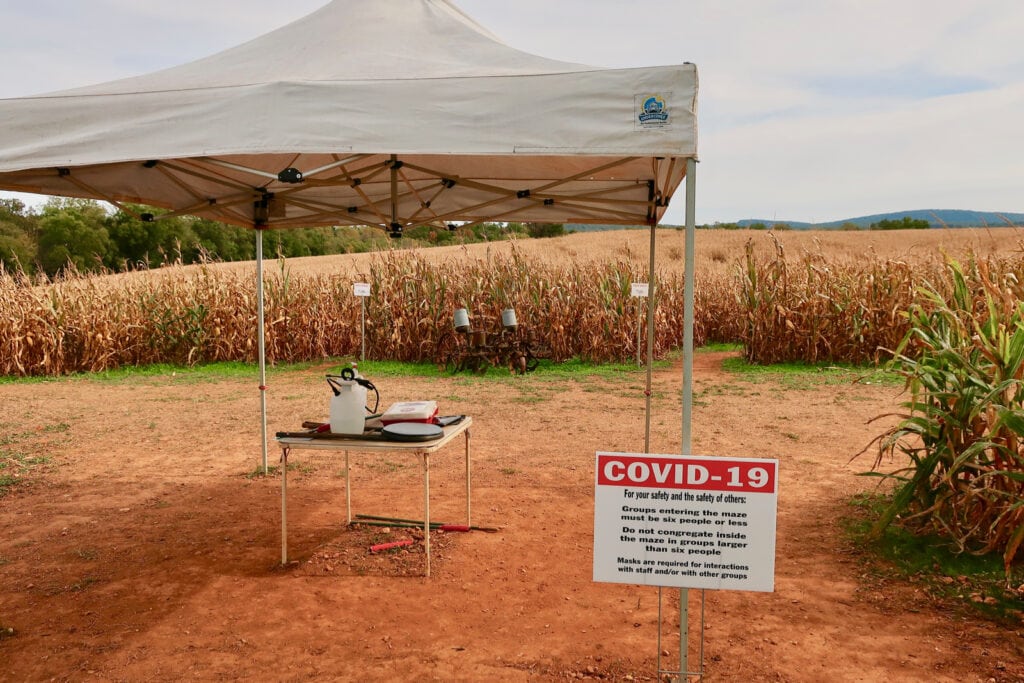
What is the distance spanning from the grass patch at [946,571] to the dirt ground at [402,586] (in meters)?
0.10

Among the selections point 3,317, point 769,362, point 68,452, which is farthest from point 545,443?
point 3,317

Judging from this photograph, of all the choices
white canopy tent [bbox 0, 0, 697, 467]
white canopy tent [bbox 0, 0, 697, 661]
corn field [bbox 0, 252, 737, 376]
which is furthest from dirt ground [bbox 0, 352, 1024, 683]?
corn field [bbox 0, 252, 737, 376]

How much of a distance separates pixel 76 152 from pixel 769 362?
501 inches

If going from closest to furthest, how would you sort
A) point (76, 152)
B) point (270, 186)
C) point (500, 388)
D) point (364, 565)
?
1. point (76, 152)
2. point (364, 565)
3. point (270, 186)
4. point (500, 388)

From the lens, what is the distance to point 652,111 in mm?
2605

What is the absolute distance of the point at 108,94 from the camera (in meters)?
2.98

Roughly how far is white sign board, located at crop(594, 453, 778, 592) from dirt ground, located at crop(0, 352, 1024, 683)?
0.81 meters

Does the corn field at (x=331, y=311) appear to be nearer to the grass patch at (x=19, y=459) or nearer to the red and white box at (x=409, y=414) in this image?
the grass patch at (x=19, y=459)

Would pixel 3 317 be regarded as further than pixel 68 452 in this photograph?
Yes

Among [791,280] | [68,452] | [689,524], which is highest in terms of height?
[791,280]

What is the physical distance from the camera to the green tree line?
31.2m

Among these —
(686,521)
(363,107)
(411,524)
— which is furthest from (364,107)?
(411,524)

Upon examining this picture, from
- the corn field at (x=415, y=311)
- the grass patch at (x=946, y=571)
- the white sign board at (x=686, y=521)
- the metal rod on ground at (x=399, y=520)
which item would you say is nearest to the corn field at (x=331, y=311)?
the corn field at (x=415, y=311)

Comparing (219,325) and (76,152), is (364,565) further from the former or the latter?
(219,325)
